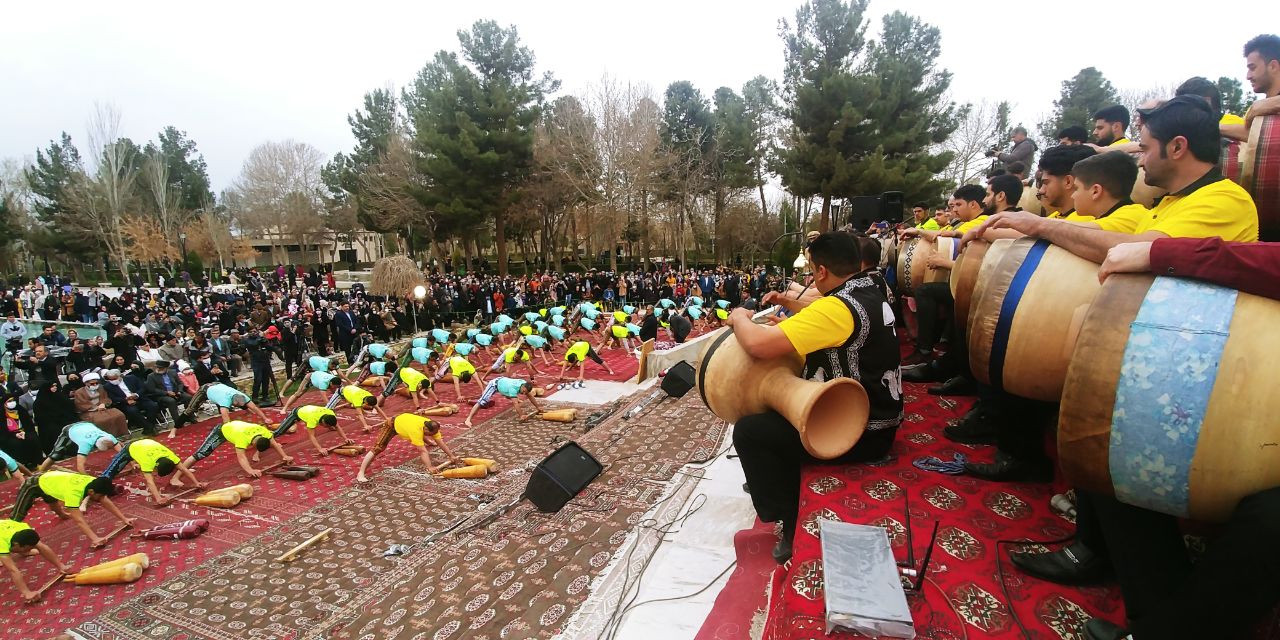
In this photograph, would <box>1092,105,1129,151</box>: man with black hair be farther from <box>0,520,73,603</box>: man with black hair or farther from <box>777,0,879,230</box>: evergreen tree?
<box>777,0,879,230</box>: evergreen tree

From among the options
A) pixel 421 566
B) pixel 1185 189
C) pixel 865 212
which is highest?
pixel 865 212

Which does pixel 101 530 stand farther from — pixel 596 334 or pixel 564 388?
pixel 596 334

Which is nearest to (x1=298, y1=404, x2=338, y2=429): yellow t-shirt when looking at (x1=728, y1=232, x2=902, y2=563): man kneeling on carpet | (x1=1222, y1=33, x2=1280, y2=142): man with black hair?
(x1=728, y1=232, x2=902, y2=563): man kneeling on carpet

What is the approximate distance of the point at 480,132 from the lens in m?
29.6

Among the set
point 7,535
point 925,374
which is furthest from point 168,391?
point 925,374

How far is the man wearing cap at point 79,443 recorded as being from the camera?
8328 mm

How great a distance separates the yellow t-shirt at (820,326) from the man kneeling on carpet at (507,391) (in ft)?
28.9

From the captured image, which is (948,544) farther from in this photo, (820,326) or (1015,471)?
(820,326)

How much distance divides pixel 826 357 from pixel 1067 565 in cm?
138

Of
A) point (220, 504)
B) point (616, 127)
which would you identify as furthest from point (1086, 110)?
point (220, 504)

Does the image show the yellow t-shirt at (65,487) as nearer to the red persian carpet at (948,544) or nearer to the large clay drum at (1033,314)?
the red persian carpet at (948,544)

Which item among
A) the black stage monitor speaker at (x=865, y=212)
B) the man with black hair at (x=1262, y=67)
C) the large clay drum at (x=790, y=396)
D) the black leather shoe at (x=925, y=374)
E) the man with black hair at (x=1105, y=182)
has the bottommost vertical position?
the black leather shoe at (x=925, y=374)

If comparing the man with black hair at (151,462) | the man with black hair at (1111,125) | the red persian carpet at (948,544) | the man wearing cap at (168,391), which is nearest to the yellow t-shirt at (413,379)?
the man with black hair at (151,462)

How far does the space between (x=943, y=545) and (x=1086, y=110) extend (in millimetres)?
37799
